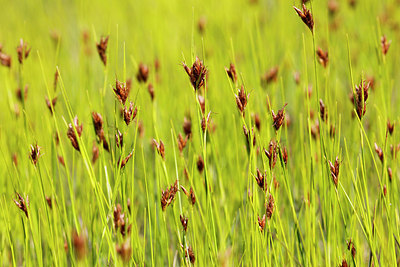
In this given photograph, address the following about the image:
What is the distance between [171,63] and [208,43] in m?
0.35

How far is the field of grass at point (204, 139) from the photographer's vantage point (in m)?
1.47

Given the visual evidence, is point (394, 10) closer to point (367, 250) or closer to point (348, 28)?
point (348, 28)

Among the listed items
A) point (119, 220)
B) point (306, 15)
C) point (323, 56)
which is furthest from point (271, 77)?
point (119, 220)

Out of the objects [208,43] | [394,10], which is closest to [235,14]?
[208,43]

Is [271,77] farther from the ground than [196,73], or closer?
farther from the ground

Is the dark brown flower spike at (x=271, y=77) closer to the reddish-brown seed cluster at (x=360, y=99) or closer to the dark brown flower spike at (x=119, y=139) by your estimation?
the reddish-brown seed cluster at (x=360, y=99)

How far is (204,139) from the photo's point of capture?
4.47 ft

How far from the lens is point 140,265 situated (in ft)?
5.17

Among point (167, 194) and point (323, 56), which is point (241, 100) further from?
point (323, 56)

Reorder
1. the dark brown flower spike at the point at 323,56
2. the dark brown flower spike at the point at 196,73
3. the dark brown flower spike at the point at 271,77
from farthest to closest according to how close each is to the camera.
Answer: the dark brown flower spike at the point at 271,77
the dark brown flower spike at the point at 323,56
the dark brown flower spike at the point at 196,73

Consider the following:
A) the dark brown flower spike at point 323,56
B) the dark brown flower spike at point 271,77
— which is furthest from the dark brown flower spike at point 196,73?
the dark brown flower spike at point 271,77

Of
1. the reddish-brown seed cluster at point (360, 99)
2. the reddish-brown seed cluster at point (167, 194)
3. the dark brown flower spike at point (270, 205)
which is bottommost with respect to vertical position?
the dark brown flower spike at point (270, 205)

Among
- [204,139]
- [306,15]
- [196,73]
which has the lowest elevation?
[204,139]

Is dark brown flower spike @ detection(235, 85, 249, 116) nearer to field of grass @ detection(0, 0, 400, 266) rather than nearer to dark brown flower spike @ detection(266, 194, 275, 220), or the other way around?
field of grass @ detection(0, 0, 400, 266)
